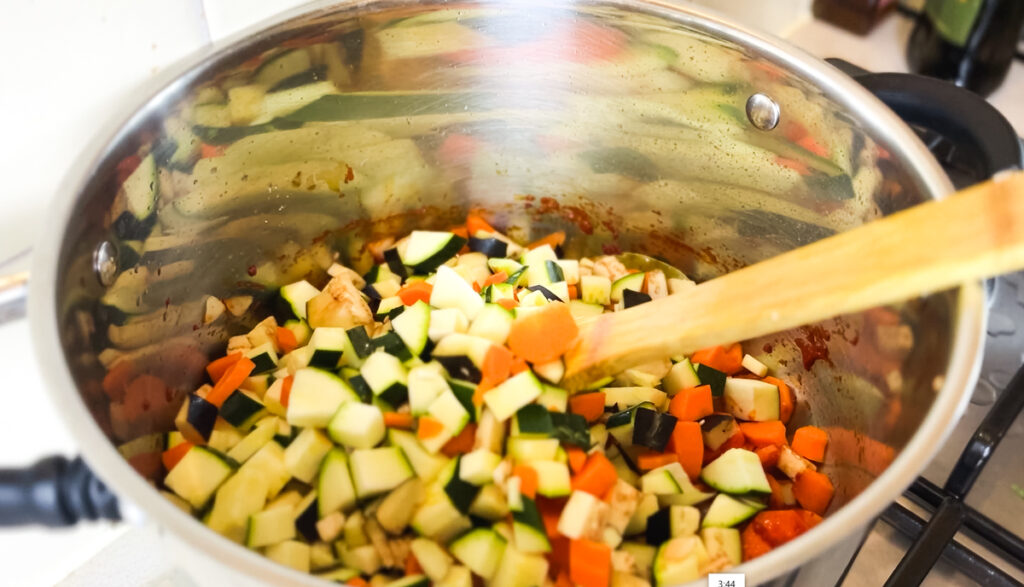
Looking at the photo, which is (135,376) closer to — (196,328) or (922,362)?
(196,328)

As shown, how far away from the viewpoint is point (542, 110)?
124 cm

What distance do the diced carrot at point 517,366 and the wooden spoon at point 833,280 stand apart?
7cm

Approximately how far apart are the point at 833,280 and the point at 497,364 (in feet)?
1.31

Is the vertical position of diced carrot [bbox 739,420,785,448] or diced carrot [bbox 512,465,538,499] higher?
diced carrot [bbox 512,465,538,499]

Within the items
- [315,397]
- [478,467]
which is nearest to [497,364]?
[478,467]

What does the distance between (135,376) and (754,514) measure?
32.2 inches

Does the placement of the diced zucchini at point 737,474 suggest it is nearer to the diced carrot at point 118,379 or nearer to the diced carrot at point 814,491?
the diced carrot at point 814,491

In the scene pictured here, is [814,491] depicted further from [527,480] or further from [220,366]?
[220,366]

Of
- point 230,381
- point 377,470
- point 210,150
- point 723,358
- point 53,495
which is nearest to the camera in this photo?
point 53,495

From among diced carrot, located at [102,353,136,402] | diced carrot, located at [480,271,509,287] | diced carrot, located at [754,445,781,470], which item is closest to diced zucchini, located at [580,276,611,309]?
diced carrot, located at [480,271,509,287]

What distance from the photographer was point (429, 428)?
96cm

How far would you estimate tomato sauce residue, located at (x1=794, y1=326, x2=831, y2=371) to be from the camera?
1175 millimetres

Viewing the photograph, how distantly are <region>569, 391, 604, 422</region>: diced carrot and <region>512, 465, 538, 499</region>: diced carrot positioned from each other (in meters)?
0.17

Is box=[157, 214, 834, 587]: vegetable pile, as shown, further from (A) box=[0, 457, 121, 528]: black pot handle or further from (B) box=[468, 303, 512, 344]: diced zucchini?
(A) box=[0, 457, 121, 528]: black pot handle
